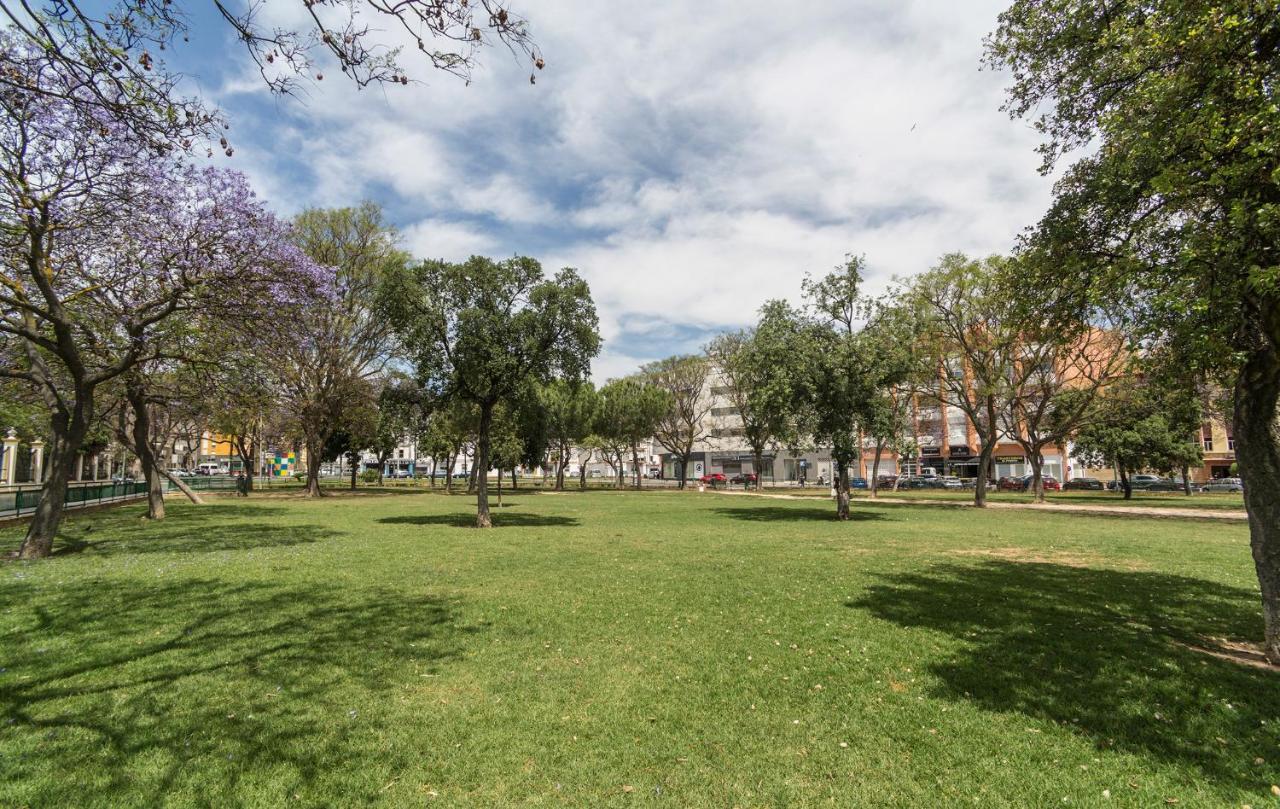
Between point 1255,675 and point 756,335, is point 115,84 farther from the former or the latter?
point 756,335

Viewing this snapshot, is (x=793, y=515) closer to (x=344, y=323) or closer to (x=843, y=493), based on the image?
(x=843, y=493)

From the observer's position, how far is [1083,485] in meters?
58.6

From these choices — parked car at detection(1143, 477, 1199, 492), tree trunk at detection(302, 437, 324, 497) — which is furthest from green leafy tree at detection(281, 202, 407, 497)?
parked car at detection(1143, 477, 1199, 492)

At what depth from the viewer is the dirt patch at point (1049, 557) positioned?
12870 millimetres

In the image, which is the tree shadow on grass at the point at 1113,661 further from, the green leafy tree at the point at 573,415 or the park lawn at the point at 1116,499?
the green leafy tree at the point at 573,415

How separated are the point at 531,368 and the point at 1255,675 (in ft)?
60.3

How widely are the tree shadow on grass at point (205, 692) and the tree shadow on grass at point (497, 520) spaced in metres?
13.0

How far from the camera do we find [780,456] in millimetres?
81750

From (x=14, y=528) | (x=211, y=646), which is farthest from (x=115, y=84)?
(x=14, y=528)

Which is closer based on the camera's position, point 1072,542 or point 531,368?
point 1072,542

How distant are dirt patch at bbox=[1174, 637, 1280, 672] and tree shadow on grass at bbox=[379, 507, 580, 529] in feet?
57.6

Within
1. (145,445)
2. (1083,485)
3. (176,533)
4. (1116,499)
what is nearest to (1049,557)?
(176,533)

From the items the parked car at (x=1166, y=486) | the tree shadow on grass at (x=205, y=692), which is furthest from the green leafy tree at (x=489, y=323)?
the parked car at (x=1166, y=486)

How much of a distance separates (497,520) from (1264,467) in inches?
859
